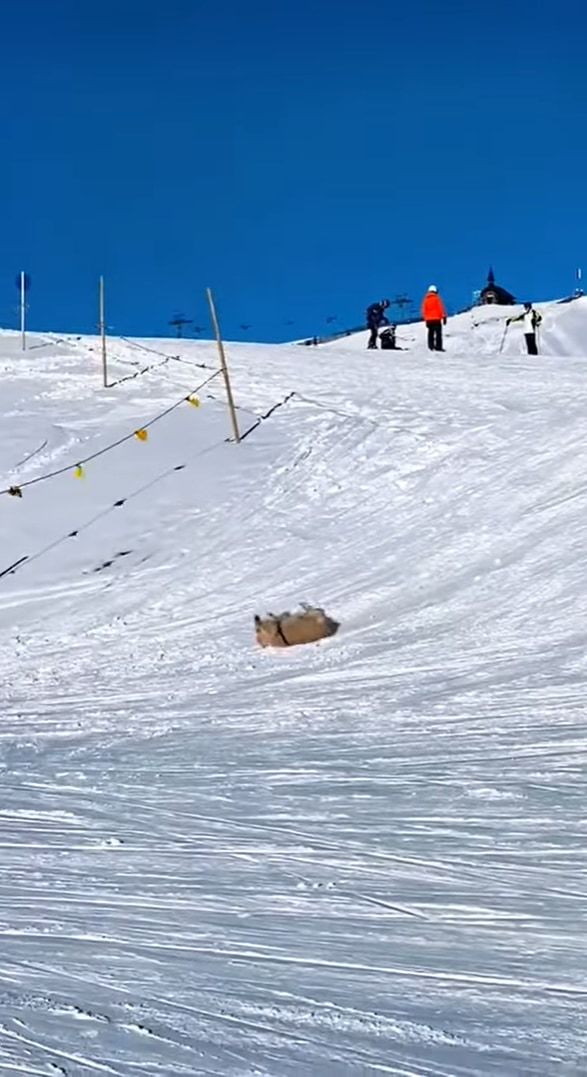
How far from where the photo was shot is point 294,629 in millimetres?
11609

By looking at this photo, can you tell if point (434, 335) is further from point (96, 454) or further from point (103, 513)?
point (103, 513)

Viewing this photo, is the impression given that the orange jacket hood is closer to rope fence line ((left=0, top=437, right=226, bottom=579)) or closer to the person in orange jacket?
the person in orange jacket

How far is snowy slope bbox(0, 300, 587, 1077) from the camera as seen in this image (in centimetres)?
402

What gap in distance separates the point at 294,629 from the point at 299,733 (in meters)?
2.87

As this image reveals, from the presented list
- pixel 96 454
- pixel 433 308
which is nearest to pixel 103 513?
pixel 96 454

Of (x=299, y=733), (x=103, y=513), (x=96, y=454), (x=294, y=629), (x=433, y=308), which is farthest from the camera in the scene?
(x=433, y=308)

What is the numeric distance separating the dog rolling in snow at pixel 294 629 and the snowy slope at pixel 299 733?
0.60 ft

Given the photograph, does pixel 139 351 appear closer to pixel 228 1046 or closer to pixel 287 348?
pixel 287 348

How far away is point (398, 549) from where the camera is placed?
14156mm

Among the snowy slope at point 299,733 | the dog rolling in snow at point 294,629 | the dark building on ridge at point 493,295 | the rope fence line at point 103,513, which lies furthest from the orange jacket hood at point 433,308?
the dark building on ridge at point 493,295

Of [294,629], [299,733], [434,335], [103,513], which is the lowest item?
[299,733]

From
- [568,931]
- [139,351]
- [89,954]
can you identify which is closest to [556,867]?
[568,931]

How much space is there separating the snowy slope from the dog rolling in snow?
18cm

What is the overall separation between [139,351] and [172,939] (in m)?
21.7
